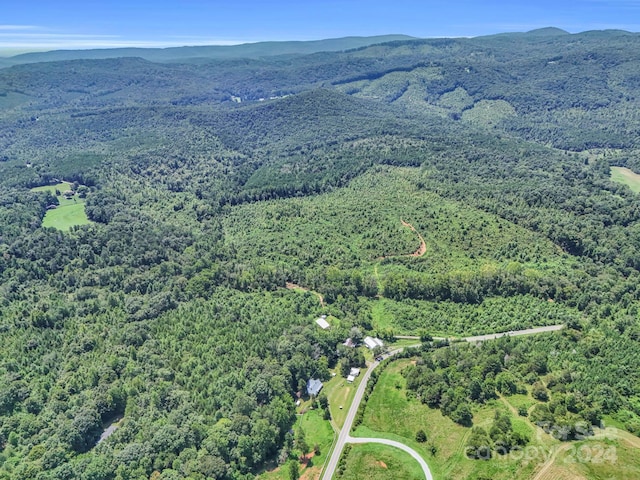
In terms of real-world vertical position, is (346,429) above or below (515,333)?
below

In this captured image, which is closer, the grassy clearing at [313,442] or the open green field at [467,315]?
the grassy clearing at [313,442]

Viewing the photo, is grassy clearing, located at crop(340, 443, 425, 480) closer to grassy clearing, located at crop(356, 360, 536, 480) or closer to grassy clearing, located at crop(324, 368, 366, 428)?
grassy clearing, located at crop(356, 360, 536, 480)

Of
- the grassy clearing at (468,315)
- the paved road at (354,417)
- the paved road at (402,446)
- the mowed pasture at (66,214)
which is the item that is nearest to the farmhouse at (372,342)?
the paved road at (354,417)

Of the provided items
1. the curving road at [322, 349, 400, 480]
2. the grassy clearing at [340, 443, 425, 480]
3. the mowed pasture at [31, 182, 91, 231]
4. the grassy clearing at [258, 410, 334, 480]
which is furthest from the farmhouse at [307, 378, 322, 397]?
the mowed pasture at [31, 182, 91, 231]

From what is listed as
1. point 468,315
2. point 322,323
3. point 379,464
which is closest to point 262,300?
point 322,323

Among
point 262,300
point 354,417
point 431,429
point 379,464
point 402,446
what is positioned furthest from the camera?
point 262,300

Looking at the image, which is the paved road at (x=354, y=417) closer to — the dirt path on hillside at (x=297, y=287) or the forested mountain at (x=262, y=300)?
the forested mountain at (x=262, y=300)

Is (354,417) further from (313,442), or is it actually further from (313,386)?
(313,386)

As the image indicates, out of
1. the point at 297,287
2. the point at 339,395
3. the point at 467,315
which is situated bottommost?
the point at 339,395
